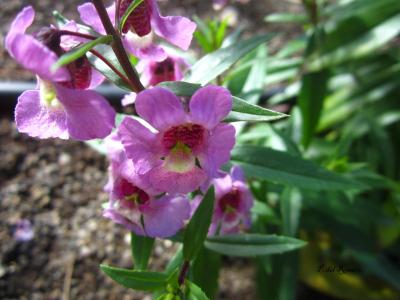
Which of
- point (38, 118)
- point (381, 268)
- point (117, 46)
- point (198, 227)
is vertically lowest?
point (381, 268)

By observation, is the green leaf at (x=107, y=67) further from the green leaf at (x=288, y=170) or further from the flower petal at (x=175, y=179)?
the green leaf at (x=288, y=170)

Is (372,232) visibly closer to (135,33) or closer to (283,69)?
(283,69)

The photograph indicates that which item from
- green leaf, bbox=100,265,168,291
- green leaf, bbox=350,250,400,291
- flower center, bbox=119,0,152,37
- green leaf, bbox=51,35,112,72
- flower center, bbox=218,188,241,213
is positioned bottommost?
green leaf, bbox=350,250,400,291

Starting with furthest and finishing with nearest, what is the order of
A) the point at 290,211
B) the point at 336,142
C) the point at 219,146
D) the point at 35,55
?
the point at 336,142, the point at 290,211, the point at 219,146, the point at 35,55

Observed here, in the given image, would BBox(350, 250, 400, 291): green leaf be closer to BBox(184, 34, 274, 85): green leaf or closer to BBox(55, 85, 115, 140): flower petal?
BBox(184, 34, 274, 85): green leaf

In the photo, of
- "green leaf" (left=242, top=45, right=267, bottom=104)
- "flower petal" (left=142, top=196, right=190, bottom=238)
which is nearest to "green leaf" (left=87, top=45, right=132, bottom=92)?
"flower petal" (left=142, top=196, right=190, bottom=238)

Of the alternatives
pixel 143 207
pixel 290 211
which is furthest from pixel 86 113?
pixel 290 211

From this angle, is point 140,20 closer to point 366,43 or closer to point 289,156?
point 289,156
